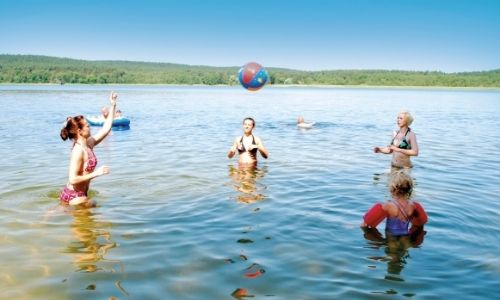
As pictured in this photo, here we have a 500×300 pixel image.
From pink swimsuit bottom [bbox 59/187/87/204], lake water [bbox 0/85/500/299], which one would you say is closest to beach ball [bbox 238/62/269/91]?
lake water [bbox 0/85/500/299]

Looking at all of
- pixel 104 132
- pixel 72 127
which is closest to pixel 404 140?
pixel 104 132

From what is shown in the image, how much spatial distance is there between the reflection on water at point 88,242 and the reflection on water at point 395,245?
3.73m

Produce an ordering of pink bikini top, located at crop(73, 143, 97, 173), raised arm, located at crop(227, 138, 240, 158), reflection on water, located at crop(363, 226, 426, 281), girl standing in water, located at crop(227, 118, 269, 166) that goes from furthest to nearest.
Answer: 1. girl standing in water, located at crop(227, 118, 269, 166)
2. raised arm, located at crop(227, 138, 240, 158)
3. pink bikini top, located at crop(73, 143, 97, 173)
4. reflection on water, located at crop(363, 226, 426, 281)

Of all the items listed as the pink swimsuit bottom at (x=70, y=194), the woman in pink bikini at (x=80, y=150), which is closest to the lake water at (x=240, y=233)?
the pink swimsuit bottom at (x=70, y=194)

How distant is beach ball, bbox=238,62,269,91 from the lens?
16.4 meters

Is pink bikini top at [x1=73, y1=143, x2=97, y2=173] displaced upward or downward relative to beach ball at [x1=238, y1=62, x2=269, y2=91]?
downward

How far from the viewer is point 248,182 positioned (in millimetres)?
11398

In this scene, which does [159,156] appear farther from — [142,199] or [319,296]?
[319,296]

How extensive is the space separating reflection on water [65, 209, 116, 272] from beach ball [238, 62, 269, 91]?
9.21 metres

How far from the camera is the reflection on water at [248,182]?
984 cm

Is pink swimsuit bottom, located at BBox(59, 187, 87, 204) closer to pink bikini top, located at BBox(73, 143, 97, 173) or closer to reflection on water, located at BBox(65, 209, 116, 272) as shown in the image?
reflection on water, located at BBox(65, 209, 116, 272)

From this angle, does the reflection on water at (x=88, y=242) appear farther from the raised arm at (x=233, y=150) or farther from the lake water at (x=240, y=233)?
the raised arm at (x=233, y=150)

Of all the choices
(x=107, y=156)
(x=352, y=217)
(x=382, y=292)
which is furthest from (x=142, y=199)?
(x=107, y=156)

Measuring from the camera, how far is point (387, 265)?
19.8 feet
